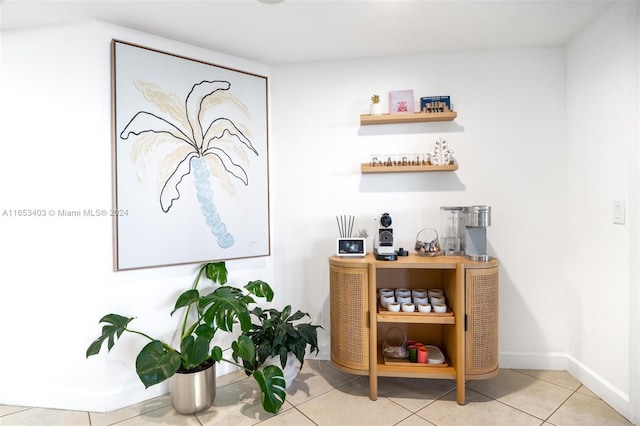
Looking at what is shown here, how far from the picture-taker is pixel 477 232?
7.13 ft

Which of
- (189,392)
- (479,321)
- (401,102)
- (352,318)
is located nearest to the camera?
(189,392)

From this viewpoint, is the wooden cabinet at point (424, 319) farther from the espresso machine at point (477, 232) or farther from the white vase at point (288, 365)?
the white vase at point (288, 365)

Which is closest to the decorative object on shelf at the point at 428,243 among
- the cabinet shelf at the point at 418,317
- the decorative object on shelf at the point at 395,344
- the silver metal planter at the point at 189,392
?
the cabinet shelf at the point at 418,317

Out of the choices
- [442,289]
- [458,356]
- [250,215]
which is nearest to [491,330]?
[458,356]

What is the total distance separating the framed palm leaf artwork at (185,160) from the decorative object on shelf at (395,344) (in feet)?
3.73

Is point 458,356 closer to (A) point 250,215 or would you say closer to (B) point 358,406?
(B) point 358,406

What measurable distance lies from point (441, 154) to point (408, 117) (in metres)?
0.36

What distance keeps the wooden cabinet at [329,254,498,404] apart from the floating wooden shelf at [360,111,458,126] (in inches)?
40.1

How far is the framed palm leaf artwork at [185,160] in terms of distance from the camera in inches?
84.4

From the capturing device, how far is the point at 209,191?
2441mm

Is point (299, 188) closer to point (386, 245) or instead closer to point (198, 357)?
point (386, 245)

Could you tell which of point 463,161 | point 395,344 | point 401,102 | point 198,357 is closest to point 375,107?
point 401,102

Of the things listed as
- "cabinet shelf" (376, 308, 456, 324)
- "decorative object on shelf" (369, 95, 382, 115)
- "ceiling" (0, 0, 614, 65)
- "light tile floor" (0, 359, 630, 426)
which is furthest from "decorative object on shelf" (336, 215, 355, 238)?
"ceiling" (0, 0, 614, 65)

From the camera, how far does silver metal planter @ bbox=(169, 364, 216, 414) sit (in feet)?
6.50
